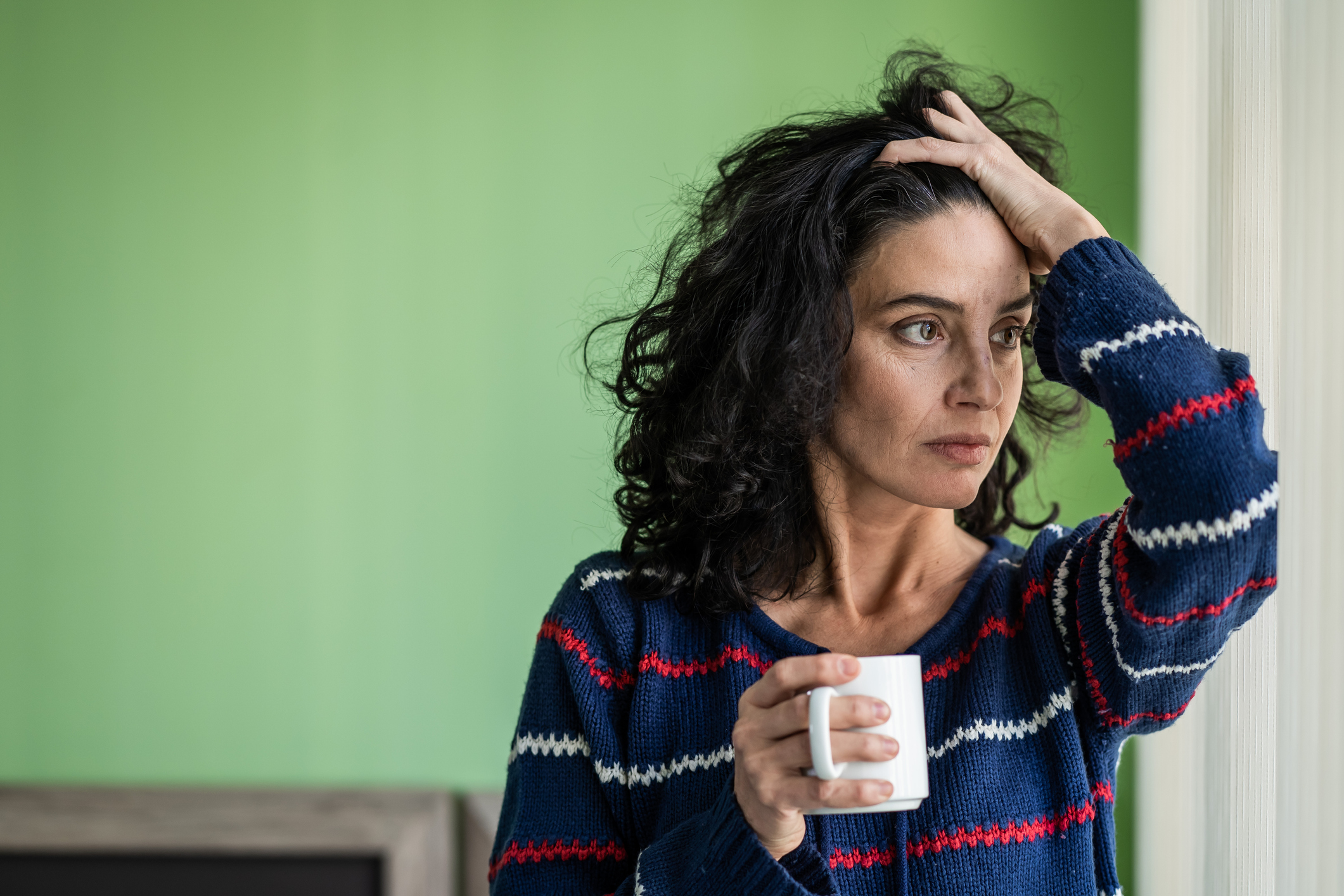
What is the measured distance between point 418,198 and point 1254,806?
142 cm

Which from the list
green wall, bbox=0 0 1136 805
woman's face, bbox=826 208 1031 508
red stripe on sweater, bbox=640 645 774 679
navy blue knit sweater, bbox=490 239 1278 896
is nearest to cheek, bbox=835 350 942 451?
woman's face, bbox=826 208 1031 508

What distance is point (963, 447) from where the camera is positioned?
861 millimetres

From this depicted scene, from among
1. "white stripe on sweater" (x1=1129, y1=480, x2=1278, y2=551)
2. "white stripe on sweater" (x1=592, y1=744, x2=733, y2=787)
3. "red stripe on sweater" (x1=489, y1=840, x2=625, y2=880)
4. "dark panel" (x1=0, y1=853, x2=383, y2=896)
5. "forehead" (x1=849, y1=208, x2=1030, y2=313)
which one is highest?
"forehead" (x1=849, y1=208, x2=1030, y2=313)

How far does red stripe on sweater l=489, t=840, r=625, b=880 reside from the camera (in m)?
0.89

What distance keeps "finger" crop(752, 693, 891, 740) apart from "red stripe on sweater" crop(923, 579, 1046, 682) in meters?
0.24

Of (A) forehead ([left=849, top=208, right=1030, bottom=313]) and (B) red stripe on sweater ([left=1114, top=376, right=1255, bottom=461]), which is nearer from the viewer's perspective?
(B) red stripe on sweater ([left=1114, top=376, right=1255, bottom=461])

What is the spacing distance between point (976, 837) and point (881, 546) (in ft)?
0.89

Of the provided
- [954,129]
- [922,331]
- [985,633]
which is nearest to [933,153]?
[954,129]

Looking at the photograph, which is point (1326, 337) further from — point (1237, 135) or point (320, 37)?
point (320, 37)

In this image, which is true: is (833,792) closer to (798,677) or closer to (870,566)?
(798,677)

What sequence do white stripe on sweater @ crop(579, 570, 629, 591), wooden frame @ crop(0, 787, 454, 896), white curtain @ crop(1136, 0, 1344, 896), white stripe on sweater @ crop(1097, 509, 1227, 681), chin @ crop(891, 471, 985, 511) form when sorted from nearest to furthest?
1. white curtain @ crop(1136, 0, 1344, 896)
2. white stripe on sweater @ crop(1097, 509, 1227, 681)
3. chin @ crop(891, 471, 985, 511)
4. white stripe on sweater @ crop(579, 570, 629, 591)
5. wooden frame @ crop(0, 787, 454, 896)

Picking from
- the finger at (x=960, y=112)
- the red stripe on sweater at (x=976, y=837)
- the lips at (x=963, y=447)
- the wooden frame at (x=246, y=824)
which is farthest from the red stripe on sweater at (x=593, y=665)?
the wooden frame at (x=246, y=824)

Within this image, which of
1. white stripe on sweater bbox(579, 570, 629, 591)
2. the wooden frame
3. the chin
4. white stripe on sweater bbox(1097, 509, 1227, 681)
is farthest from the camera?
the wooden frame

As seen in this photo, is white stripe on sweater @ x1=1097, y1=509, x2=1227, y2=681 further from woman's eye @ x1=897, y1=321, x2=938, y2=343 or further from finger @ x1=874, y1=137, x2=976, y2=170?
finger @ x1=874, y1=137, x2=976, y2=170
